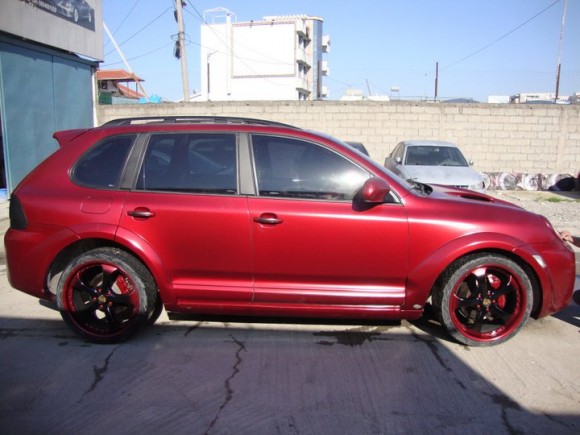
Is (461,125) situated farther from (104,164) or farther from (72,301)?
(72,301)

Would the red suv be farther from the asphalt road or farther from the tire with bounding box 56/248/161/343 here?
the asphalt road

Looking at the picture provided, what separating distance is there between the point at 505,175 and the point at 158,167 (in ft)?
44.1

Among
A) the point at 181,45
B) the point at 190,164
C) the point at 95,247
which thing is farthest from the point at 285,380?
the point at 181,45

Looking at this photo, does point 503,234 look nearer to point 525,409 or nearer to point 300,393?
point 525,409

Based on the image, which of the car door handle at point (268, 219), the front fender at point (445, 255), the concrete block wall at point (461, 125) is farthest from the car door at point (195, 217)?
the concrete block wall at point (461, 125)

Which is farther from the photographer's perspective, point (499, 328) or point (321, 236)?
point (499, 328)

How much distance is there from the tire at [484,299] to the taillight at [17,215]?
3323mm

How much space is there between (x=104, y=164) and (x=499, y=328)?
3.45 m

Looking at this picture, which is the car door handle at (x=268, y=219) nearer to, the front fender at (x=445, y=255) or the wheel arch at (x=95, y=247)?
the wheel arch at (x=95, y=247)

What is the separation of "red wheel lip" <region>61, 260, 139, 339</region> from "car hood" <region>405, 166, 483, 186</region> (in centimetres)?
667

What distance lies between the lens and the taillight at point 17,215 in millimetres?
3920

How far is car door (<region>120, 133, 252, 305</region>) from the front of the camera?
3.78m

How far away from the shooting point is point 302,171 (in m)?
3.88

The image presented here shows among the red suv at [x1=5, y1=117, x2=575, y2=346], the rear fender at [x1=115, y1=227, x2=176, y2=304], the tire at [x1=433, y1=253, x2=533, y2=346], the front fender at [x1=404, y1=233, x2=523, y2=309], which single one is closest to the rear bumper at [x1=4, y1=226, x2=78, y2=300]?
the red suv at [x1=5, y1=117, x2=575, y2=346]
